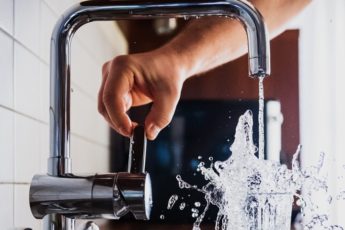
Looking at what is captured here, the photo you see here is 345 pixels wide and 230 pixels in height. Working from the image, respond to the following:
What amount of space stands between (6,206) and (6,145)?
7cm

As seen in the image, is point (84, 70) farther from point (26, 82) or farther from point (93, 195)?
point (93, 195)

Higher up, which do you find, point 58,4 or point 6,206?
point 58,4

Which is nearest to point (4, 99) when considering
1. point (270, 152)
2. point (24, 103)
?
point (24, 103)

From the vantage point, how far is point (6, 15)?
0.74 meters

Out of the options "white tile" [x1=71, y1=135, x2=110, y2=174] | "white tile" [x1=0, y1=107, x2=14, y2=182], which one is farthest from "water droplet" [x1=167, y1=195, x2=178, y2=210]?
"white tile" [x1=0, y1=107, x2=14, y2=182]

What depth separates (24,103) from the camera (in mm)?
805

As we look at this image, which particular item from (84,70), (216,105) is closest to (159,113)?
(84,70)

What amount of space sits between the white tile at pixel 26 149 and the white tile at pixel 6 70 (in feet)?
0.12

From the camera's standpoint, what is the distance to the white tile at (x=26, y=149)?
0.77 metres

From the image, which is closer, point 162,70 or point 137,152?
point 137,152

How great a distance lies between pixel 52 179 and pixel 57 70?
0.11m

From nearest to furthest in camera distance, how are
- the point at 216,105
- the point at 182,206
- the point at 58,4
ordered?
Result: the point at 58,4
the point at 182,206
the point at 216,105

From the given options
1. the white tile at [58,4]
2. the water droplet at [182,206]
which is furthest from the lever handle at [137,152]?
the water droplet at [182,206]

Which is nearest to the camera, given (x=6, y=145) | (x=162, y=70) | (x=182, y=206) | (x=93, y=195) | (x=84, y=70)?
(x=93, y=195)
